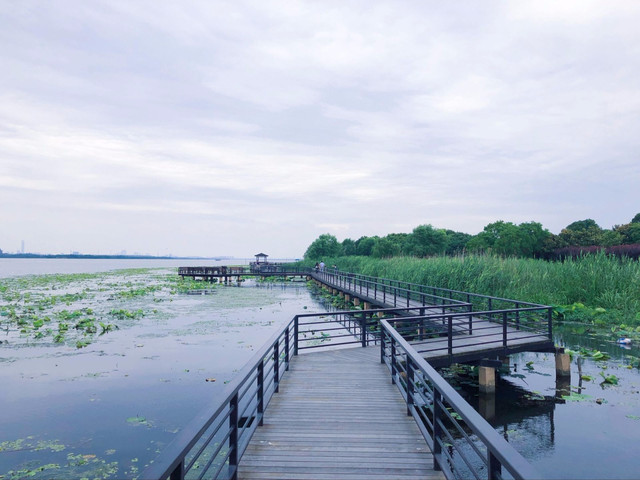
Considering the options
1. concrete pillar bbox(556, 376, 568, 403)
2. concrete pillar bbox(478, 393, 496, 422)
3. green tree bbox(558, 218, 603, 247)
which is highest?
green tree bbox(558, 218, 603, 247)

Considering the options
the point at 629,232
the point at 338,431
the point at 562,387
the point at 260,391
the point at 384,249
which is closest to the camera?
the point at 338,431

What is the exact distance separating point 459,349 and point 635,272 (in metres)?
12.7

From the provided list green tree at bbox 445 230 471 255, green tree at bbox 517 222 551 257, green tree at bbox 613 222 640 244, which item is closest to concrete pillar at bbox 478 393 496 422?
green tree at bbox 613 222 640 244

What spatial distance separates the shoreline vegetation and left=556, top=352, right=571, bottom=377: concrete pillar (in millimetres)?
6666

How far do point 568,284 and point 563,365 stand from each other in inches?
387

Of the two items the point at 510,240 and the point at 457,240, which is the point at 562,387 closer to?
the point at 510,240

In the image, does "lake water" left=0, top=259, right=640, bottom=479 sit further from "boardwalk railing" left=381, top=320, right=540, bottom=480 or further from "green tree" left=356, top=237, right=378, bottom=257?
"green tree" left=356, top=237, right=378, bottom=257

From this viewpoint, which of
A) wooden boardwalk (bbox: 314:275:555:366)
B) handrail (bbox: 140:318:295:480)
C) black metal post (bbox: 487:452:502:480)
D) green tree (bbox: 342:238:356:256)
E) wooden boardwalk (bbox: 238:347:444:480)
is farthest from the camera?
green tree (bbox: 342:238:356:256)

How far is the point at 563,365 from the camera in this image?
1106cm

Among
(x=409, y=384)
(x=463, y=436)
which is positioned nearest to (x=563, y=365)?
(x=409, y=384)

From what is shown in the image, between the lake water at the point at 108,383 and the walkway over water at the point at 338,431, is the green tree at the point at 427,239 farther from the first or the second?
the walkway over water at the point at 338,431

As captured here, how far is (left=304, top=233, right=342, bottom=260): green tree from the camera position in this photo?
3553 inches

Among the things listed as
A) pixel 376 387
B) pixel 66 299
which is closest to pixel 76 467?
pixel 376 387

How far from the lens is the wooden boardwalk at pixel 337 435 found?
4160 mm
